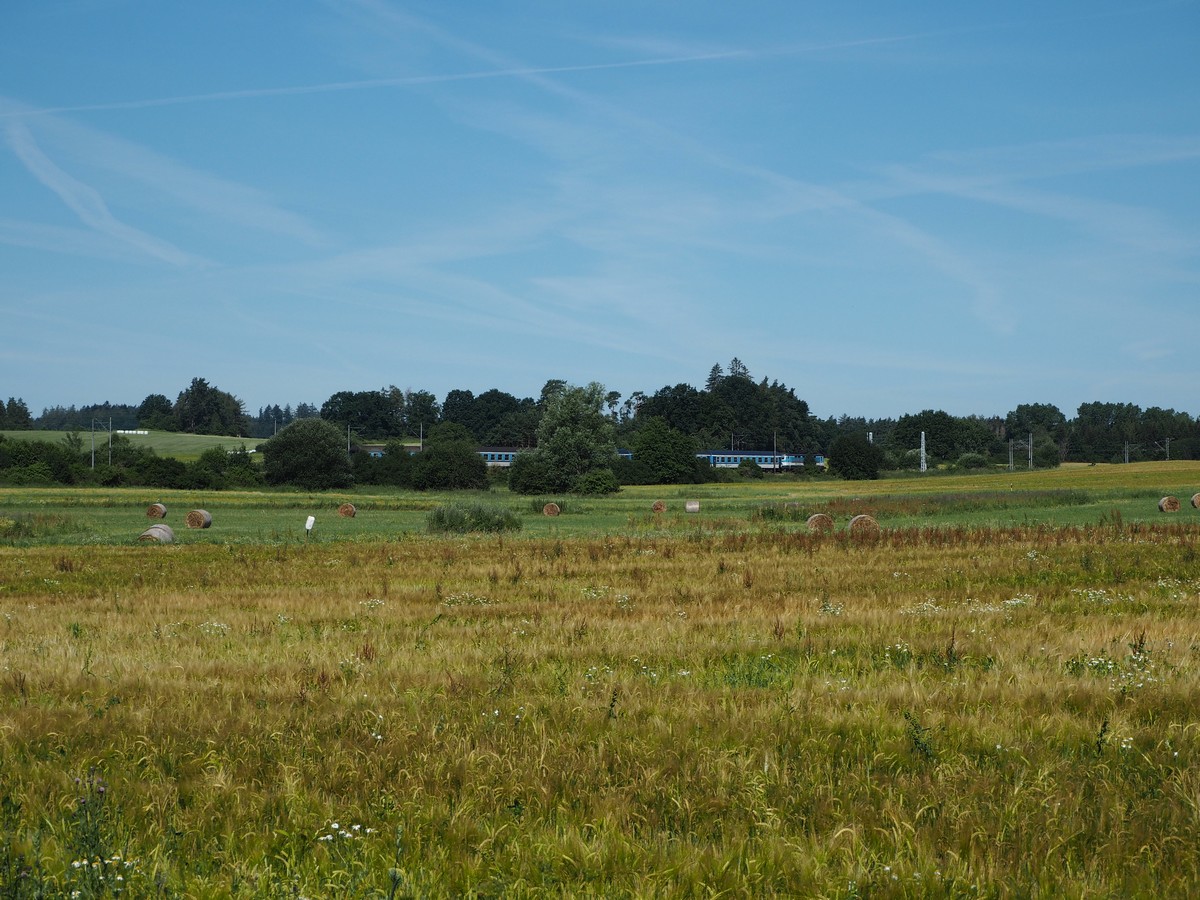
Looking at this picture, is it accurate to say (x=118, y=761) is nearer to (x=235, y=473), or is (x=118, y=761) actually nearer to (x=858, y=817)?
(x=858, y=817)

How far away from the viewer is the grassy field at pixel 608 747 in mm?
4953

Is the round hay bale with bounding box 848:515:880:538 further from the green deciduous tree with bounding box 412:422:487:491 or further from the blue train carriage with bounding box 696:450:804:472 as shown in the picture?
the blue train carriage with bounding box 696:450:804:472

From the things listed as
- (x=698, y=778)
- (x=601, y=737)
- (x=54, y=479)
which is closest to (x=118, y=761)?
(x=601, y=737)

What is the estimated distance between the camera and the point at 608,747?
684 centimetres

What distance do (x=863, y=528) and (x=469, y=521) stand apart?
17138mm

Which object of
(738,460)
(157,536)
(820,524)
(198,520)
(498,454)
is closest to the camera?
(157,536)

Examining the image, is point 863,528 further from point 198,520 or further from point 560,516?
point 198,520

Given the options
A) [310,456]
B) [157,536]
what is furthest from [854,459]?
[157,536]

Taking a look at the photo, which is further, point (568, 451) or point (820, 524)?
point (568, 451)

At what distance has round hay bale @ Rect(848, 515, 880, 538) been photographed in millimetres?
34125

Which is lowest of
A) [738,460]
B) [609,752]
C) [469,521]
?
[469,521]

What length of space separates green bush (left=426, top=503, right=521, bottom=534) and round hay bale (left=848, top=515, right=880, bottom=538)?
14.7m

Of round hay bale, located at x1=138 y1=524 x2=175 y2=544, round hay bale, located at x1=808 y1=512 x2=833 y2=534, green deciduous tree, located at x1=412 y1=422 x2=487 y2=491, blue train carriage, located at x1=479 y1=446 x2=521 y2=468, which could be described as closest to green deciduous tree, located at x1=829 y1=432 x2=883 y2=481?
blue train carriage, located at x1=479 y1=446 x2=521 y2=468

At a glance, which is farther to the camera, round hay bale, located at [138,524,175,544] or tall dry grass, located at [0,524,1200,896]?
round hay bale, located at [138,524,175,544]
